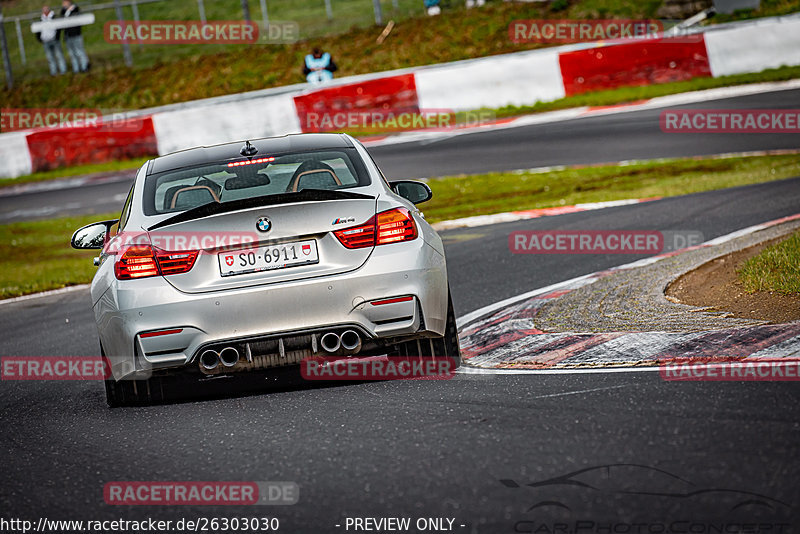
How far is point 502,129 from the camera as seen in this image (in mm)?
21969

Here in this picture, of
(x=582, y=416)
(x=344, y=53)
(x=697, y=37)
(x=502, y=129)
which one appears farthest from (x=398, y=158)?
(x=582, y=416)

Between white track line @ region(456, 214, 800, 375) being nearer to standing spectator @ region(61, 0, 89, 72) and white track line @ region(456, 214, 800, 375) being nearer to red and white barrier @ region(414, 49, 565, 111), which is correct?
red and white barrier @ region(414, 49, 565, 111)

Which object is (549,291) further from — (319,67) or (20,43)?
(20,43)

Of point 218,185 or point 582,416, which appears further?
point 218,185

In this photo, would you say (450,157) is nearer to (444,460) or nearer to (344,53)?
(344,53)

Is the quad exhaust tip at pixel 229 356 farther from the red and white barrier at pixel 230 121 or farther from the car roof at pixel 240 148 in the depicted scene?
the red and white barrier at pixel 230 121

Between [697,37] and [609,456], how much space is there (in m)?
19.6

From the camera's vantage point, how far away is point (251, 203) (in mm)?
6055

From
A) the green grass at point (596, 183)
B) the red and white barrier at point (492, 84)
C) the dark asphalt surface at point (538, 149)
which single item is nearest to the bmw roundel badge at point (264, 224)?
the green grass at point (596, 183)

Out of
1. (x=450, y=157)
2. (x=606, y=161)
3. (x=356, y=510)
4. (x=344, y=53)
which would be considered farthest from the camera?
(x=344, y=53)

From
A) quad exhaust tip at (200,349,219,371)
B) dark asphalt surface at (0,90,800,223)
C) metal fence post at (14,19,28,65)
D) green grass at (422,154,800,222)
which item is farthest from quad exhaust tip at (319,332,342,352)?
metal fence post at (14,19,28,65)

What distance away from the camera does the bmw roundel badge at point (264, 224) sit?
19.5 ft

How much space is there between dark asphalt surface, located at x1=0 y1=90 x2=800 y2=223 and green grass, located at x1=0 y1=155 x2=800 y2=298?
2.72 feet

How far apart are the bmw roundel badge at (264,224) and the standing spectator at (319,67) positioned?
19.6m
